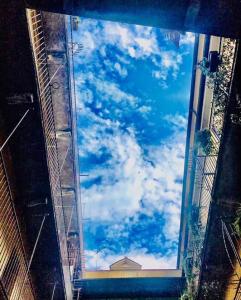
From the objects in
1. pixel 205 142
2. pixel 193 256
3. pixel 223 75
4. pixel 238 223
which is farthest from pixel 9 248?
pixel 223 75

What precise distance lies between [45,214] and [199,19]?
6954 mm

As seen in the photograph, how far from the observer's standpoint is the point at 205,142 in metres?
11.4

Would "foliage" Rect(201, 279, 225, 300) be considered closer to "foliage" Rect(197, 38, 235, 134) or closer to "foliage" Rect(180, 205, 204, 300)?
"foliage" Rect(180, 205, 204, 300)

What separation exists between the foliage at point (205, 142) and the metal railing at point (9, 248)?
22.0 feet

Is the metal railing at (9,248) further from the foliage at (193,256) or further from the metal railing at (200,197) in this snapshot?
the metal railing at (200,197)

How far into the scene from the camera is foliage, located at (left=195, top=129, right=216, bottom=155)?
11.3 m

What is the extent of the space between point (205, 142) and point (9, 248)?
724cm

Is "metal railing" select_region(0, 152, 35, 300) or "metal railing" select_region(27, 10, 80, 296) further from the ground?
"metal railing" select_region(27, 10, 80, 296)

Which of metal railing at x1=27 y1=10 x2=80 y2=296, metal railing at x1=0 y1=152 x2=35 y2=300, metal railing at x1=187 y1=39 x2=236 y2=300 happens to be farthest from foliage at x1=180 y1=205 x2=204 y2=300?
metal railing at x1=0 y1=152 x2=35 y2=300

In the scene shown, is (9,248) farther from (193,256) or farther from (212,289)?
(193,256)

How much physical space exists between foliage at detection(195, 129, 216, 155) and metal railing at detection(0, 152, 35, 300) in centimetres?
671

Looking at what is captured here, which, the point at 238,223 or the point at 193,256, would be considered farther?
the point at 193,256

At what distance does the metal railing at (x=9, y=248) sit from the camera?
27.9 feet

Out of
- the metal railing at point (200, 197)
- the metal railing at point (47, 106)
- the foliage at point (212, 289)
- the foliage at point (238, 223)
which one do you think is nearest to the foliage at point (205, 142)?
the metal railing at point (200, 197)
